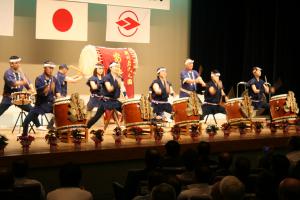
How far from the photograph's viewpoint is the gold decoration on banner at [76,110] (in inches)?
257

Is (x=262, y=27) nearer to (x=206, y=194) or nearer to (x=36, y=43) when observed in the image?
(x=36, y=43)

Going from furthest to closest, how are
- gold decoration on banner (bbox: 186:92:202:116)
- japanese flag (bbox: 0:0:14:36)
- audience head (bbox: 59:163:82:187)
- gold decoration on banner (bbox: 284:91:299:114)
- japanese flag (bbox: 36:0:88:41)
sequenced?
japanese flag (bbox: 36:0:88:41), japanese flag (bbox: 0:0:14:36), gold decoration on banner (bbox: 284:91:299:114), gold decoration on banner (bbox: 186:92:202:116), audience head (bbox: 59:163:82:187)

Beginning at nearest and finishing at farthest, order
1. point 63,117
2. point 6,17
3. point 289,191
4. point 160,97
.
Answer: point 289,191
point 63,117
point 160,97
point 6,17

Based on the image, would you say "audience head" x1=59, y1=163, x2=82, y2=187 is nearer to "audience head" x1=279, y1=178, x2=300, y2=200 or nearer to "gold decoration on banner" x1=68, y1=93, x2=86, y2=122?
"audience head" x1=279, y1=178, x2=300, y2=200

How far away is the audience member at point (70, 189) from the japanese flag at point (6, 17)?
5.50m

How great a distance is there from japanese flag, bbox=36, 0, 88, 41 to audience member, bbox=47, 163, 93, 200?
5834mm

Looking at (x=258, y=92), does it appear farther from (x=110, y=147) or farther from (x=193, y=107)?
(x=110, y=147)

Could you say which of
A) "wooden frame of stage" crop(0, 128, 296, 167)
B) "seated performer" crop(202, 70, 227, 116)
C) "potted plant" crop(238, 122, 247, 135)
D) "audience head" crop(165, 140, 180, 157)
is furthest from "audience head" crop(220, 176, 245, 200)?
"seated performer" crop(202, 70, 227, 116)

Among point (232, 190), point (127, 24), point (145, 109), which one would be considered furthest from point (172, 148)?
point (127, 24)

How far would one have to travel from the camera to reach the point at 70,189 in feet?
11.2

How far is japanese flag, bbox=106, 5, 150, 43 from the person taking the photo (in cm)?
962

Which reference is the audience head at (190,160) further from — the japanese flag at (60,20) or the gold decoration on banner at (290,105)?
the japanese flag at (60,20)

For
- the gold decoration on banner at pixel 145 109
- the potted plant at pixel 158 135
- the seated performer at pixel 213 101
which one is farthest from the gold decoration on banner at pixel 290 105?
the potted plant at pixel 158 135

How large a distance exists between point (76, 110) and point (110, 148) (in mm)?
796
